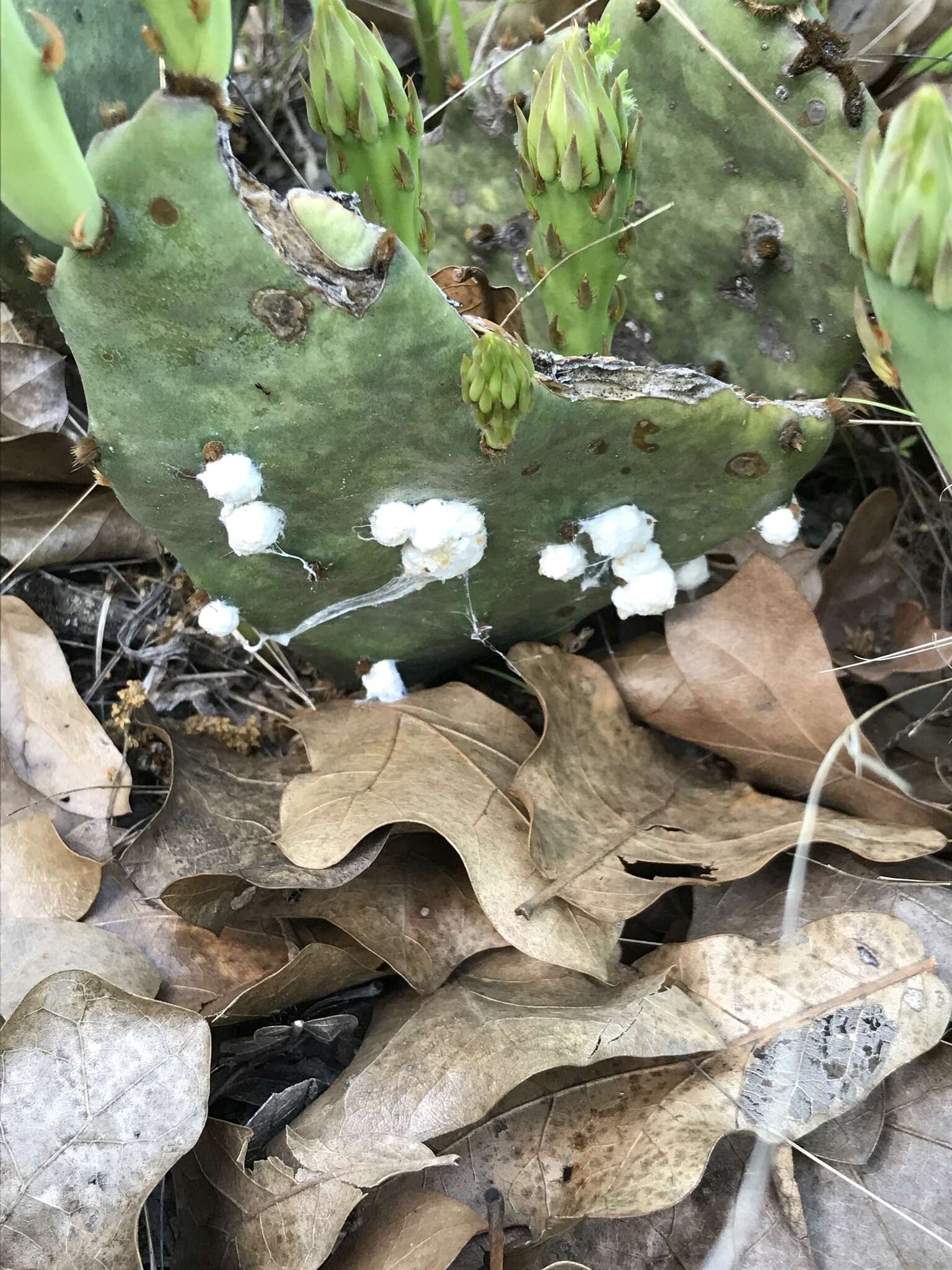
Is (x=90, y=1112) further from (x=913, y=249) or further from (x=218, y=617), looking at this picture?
(x=913, y=249)

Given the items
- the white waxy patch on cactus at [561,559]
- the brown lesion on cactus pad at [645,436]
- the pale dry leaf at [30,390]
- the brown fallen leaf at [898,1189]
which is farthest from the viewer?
the pale dry leaf at [30,390]

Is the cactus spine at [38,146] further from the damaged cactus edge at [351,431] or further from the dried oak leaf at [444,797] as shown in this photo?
the dried oak leaf at [444,797]

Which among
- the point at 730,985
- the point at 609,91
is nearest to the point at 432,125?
the point at 609,91

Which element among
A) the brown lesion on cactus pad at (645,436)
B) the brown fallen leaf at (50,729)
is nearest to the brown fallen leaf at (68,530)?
the brown fallen leaf at (50,729)

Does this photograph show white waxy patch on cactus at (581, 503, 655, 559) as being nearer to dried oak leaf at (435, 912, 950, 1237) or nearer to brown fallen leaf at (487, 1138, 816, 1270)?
dried oak leaf at (435, 912, 950, 1237)

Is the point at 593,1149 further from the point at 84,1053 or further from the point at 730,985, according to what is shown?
the point at 84,1053

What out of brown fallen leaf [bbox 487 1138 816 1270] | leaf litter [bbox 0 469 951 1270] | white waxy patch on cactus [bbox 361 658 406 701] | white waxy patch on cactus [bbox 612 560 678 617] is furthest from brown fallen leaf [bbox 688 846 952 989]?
white waxy patch on cactus [bbox 361 658 406 701]

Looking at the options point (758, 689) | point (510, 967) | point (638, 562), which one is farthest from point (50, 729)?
point (758, 689)
